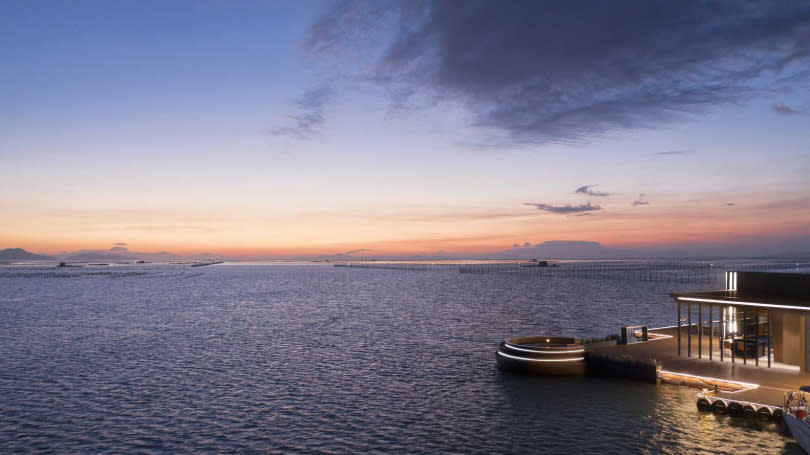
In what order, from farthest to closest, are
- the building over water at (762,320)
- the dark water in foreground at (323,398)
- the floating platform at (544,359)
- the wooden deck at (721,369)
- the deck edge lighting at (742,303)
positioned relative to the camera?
1. the floating platform at (544,359)
2. the building over water at (762,320)
3. the deck edge lighting at (742,303)
4. the wooden deck at (721,369)
5. the dark water in foreground at (323,398)

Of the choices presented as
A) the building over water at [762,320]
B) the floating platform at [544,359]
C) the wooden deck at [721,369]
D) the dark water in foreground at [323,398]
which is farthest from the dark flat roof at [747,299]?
the floating platform at [544,359]

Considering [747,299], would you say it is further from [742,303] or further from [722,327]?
[722,327]

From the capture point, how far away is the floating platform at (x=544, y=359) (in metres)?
38.5

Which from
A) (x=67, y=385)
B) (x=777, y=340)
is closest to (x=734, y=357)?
(x=777, y=340)

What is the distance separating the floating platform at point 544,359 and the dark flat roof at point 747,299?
8.31m

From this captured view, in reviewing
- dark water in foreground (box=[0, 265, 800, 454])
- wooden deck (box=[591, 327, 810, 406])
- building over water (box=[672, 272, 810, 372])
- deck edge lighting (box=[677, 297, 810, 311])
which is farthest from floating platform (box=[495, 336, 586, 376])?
deck edge lighting (box=[677, 297, 810, 311])

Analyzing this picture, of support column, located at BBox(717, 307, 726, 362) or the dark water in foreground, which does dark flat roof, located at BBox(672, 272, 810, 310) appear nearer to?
support column, located at BBox(717, 307, 726, 362)

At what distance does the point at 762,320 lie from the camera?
121ft

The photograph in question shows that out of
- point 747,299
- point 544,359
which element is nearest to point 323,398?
point 544,359

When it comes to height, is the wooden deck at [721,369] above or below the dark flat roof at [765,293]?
below

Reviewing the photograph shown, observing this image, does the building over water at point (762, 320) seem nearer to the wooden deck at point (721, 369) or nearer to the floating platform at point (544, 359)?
the wooden deck at point (721, 369)

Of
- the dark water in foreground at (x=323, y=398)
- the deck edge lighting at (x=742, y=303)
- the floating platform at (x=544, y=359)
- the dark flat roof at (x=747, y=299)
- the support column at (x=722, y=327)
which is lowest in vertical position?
the dark water in foreground at (x=323, y=398)

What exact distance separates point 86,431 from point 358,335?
35.6 m

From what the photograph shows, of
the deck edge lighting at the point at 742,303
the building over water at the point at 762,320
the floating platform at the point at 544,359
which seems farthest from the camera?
the floating platform at the point at 544,359
